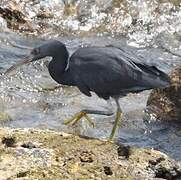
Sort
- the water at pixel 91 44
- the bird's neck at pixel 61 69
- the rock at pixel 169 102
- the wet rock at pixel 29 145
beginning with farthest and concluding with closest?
the rock at pixel 169 102 < the water at pixel 91 44 < the bird's neck at pixel 61 69 < the wet rock at pixel 29 145

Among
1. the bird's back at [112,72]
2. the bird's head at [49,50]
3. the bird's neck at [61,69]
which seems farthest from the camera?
the bird's neck at [61,69]

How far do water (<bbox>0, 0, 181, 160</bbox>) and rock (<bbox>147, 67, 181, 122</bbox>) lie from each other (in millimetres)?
125

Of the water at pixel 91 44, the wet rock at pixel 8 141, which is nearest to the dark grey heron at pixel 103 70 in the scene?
the water at pixel 91 44

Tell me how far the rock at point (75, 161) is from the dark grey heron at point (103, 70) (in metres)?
1.32

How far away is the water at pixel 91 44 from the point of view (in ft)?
26.2

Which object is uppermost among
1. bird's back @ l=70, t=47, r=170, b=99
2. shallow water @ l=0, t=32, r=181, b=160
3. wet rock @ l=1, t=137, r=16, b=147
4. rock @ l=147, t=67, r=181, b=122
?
bird's back @ l=70, t=47, r=170, b=99

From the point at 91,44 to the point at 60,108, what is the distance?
3.46 metres

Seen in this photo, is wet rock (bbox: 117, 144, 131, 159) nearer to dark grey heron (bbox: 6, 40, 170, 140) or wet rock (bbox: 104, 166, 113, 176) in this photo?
wet rock (bbox: 104, 166, 113, 176)

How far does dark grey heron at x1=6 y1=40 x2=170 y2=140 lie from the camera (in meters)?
6.04

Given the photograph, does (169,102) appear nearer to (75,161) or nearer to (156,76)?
(156,76)

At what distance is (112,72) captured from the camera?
20.2ft

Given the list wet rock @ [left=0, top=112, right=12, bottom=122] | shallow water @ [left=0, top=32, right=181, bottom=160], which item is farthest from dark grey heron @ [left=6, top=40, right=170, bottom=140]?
wet rock @ [left=0, top=112, right=12, bottom=122]

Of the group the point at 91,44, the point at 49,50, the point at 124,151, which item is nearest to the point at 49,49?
the point at 49,50

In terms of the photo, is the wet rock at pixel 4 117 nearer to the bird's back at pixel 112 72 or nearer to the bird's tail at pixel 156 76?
the bird's back at pixel 112 72
